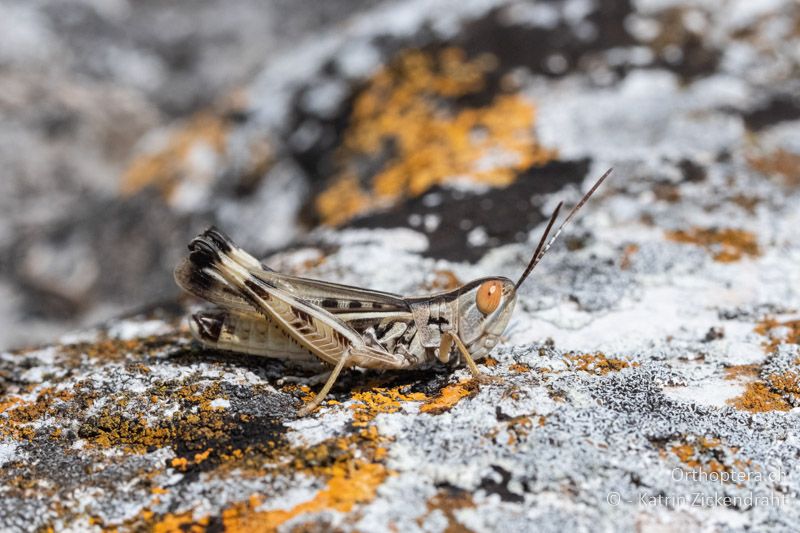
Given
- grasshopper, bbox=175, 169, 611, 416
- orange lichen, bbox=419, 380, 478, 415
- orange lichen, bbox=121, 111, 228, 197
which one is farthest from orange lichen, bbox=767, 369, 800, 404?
orange lichen, bbox=121, 111, 228, 197

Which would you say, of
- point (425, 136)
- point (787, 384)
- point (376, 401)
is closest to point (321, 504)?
point (376, 401)

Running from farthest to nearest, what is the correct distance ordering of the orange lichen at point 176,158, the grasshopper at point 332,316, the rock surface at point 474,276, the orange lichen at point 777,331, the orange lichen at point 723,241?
the orange lichen at point 176,158
the orange lichen at point 723,241
the orange lichen at point 777,331
the grasshopper at point 332,316
the rock surface at point 474,276

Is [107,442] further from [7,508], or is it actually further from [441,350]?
[441,350]

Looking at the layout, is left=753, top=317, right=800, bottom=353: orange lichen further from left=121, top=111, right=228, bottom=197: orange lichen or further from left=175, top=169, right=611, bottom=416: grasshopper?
left=121, top=111, right=228, bottom=197: orange lichen

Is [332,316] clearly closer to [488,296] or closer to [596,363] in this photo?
[488,296]

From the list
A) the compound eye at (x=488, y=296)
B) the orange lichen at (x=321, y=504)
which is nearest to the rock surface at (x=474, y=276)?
the orange lichen at (x=321, y=504)

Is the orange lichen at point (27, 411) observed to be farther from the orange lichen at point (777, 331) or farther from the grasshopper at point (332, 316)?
the orange lichen at point (777, 331)

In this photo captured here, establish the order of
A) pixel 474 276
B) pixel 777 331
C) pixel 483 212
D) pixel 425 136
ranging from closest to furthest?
pixel 777 331, pixel 474 276, pixel 483 212, pixel 425 136
